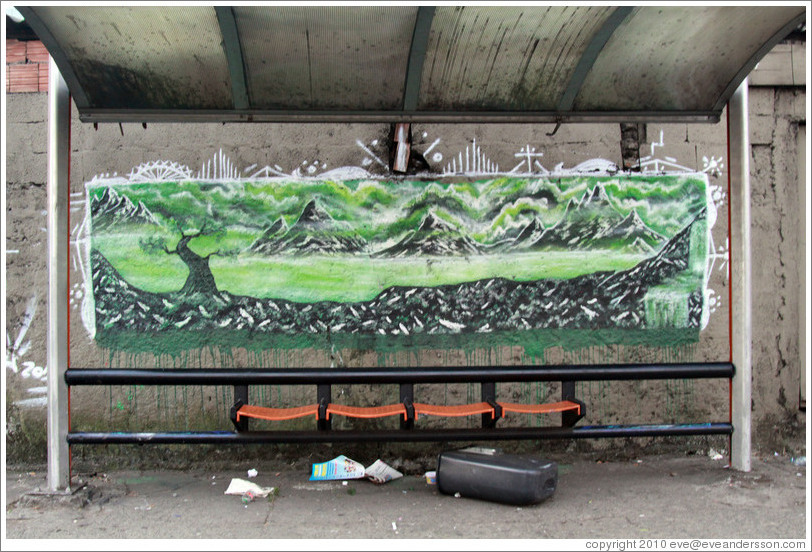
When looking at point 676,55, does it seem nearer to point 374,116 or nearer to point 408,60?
point 408,60

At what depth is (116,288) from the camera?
13.9ft

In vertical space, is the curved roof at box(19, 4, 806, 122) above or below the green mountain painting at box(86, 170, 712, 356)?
above

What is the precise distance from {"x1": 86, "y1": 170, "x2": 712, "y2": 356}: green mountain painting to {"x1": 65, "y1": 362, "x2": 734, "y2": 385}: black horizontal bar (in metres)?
0.64

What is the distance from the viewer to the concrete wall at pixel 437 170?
423 centimetres

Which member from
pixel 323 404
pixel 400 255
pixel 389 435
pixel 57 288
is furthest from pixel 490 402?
pixel 57 288

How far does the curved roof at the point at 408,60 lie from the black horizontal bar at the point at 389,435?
1993 mm

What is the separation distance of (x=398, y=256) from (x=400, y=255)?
0.02 m

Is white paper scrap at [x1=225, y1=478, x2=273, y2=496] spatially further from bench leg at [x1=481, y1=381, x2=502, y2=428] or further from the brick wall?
the brick wall

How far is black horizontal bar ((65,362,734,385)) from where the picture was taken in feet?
11.7

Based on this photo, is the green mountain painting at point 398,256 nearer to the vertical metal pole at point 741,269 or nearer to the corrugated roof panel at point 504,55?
the vertical metal pole at point 741,269

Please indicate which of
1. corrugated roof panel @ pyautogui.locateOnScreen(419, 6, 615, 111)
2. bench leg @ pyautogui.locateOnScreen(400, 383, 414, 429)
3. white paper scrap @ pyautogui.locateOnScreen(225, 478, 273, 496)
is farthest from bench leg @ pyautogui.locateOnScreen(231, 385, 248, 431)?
corrugated roof panel @ pyautogui.locateOnScreen(419, 6, 615, 111)

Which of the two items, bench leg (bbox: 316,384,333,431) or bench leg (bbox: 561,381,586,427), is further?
bench leg (bbox: 561,381,586,427)

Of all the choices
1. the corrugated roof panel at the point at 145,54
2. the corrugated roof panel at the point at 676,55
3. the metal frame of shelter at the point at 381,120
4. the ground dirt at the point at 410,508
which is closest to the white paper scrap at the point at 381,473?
the ground dirt at the point at 410,508

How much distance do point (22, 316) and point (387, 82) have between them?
3216mm
